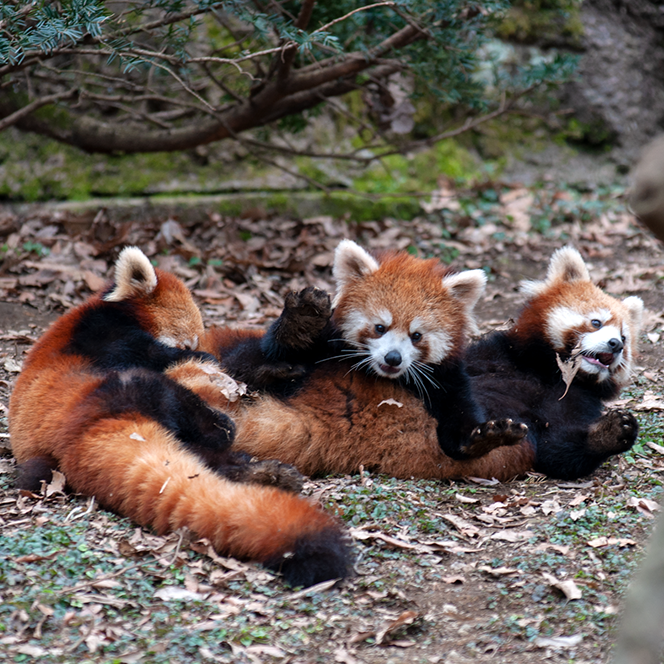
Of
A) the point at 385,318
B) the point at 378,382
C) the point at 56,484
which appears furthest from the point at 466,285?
the point at 56,484

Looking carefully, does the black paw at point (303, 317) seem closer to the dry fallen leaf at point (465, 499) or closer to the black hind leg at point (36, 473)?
the dry fallen leaf at point (465, 499)

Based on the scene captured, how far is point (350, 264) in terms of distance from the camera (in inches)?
185

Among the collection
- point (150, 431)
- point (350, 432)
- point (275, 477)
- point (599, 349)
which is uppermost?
point (150, 431)

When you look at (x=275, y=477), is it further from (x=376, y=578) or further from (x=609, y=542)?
(x=609, y=542)

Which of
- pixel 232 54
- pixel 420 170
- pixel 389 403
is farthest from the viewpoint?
pixel 420 170

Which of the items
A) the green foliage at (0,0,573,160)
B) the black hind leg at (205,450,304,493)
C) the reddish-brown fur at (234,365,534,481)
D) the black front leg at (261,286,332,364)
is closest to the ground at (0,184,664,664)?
the reddish-brown fur at (234,365,534,481)

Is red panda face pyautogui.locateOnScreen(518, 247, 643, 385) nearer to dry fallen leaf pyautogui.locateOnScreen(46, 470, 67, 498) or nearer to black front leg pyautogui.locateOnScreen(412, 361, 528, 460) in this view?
black front leg pyautogui.locateOnScreen(412, 361, 528, 460)

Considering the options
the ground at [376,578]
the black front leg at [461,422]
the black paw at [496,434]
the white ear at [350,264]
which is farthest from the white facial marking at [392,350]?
the ground at [376,578]

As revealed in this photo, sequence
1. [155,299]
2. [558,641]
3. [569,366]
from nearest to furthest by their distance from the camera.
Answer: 1. [558,641]
2. [155,299]
3. [569,366]

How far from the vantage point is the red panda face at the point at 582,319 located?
4.91 metres

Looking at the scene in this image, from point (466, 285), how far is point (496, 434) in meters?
1.06

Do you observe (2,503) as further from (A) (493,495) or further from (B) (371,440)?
(A) (493,495)

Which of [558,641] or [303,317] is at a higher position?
[303,317]

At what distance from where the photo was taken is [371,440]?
4359mm
